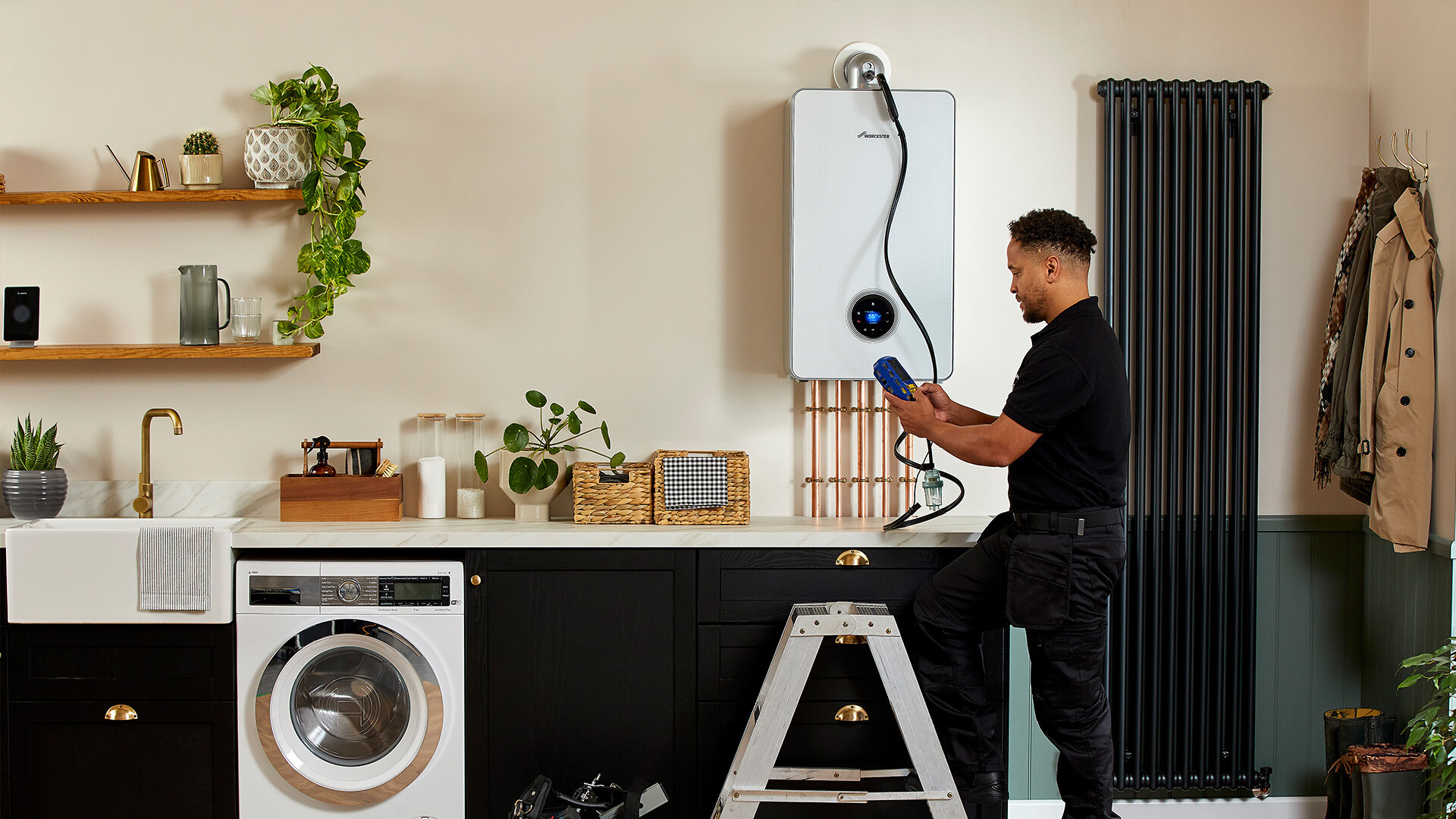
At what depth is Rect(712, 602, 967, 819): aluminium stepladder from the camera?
220 centimetres

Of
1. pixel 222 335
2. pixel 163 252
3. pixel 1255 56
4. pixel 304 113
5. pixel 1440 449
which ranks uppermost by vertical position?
pixel 1255 56

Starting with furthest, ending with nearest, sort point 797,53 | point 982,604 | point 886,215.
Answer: point 797,53
point 886,215
point 982,604

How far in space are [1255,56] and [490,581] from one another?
2.62 metres

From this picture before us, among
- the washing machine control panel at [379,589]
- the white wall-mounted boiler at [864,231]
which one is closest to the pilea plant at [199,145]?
the washing machine control panel at [379,589]

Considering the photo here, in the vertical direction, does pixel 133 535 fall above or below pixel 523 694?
above

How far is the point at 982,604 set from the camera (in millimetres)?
2314

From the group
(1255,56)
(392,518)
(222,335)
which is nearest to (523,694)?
(392,518)

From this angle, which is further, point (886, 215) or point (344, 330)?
point (344, 330)

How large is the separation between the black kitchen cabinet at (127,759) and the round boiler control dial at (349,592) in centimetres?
40

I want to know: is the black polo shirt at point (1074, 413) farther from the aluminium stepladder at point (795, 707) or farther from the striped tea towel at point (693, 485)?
the striped tea towel at point (693, 485)

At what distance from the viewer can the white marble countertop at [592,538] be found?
2.42 meters

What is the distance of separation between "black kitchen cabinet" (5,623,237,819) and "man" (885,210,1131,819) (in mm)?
1900

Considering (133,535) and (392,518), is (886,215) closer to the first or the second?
(392,518)

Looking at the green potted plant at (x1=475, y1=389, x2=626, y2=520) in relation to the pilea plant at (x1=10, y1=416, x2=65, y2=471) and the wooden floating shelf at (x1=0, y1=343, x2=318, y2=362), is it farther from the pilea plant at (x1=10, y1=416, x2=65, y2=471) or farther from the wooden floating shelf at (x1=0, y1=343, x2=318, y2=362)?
the pilea plant at (x1=10, y1=416, x2=65, y2=471)
